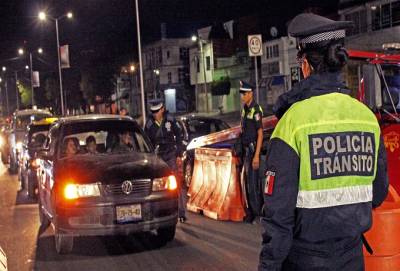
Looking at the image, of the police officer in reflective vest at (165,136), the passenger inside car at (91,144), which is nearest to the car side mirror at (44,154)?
the passenger inside car at (91,144)

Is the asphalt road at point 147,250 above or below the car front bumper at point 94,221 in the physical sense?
below

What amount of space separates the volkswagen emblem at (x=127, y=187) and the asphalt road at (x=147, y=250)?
33.5 inches

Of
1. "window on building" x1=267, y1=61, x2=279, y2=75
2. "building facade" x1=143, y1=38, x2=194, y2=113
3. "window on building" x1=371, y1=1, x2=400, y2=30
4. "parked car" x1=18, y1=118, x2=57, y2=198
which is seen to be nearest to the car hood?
"parked car" x1=18, y1=118, x2=57, y2=198

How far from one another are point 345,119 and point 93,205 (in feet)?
17.0

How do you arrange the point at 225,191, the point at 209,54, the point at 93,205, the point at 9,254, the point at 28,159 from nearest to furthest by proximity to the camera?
the point at 93,205 < the point at 9,254 < the point at 225,191 < the point at 28,159 < the point at 209,54

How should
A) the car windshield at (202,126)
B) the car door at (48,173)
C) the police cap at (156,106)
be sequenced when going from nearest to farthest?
the car door at (48,173)
the police cap at (156,106)
the car windshield at (202,126)

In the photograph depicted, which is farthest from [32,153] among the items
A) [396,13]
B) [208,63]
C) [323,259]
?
[208,63]

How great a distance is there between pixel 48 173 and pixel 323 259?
6.48m

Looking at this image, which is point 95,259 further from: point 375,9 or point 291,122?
point 375,9

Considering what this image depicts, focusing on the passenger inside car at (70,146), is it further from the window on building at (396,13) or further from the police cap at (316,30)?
the window on building at (396,13)

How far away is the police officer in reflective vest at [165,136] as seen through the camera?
31.6 ft

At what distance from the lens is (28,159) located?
13.1m

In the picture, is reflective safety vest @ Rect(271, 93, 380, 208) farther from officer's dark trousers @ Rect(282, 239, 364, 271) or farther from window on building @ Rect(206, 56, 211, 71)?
window on building @ Rect(206, 56, 211, 71)

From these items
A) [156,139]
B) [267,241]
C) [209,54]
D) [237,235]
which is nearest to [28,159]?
[156,139]
